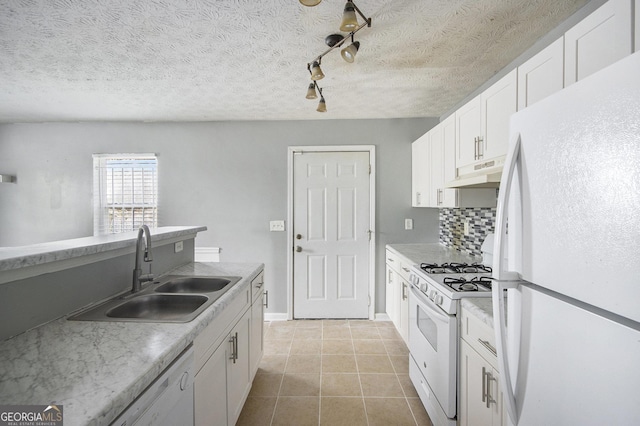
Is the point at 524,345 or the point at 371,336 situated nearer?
the point at 524,345

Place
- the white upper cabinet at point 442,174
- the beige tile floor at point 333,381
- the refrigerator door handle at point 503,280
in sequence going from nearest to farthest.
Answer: the refrigerator door handle at point 503,280, the beige tile floor at point 333,381, the white upper cabinet at point 442,174

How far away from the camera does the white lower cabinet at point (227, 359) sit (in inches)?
46.5

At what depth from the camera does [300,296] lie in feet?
11.3

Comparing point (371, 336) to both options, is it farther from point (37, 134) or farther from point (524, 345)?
point (37, 134)

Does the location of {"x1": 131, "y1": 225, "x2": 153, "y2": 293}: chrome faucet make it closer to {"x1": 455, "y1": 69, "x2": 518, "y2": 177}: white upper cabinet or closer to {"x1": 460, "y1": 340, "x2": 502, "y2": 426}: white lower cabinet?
{"x1": 460, "y1": 340, "x2": 502, "y2": 426}: white lower cabinet

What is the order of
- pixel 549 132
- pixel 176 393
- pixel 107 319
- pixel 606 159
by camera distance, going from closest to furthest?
pixel 606 159, pixel 549 132, pixel 176 393, pixel 107 319

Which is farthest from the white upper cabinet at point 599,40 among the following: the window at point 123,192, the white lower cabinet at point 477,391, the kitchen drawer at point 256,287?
the window at point 123,192

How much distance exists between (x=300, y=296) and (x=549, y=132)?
10.0ft

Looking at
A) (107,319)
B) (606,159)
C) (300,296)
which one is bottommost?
(300,296)

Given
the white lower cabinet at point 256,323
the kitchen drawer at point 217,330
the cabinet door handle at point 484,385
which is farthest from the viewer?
the white lower cabinet at point 256,323

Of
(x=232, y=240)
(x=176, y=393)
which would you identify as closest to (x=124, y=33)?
(x=176, y=393)

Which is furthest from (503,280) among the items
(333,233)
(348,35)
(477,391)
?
(333,233)

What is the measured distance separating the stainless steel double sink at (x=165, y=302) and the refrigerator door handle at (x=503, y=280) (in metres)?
1.11

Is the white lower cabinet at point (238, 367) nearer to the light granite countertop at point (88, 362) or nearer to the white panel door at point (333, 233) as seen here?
the light granite countertop at point (88, 362)
